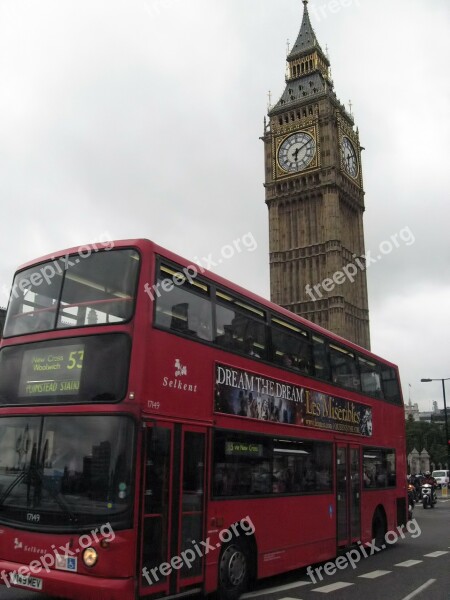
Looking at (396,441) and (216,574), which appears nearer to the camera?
(216,574)

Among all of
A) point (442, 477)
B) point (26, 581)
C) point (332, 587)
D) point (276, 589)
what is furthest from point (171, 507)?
point (442, 477)

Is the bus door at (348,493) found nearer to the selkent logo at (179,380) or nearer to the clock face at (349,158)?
the selkent logo at (179,380)

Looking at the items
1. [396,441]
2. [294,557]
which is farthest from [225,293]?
[396,441]

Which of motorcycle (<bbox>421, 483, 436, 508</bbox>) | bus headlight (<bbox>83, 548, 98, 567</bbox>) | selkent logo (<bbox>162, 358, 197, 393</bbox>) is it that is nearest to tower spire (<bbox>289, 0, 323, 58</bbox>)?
motorcycle (<bbox>421, 483, 436, 508</bbox>)

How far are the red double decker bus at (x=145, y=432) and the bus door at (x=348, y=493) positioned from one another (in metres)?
1.21

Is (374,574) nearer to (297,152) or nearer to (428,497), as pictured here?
(428,497)

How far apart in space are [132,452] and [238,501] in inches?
92.0

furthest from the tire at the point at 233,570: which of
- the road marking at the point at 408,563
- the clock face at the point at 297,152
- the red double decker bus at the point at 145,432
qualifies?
the clock face at the point at 297,152

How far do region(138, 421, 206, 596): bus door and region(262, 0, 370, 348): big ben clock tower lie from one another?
5720 centimetres

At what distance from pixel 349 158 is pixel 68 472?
70.2 m

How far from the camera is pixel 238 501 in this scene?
7.71m

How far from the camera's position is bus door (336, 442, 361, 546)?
1051cm

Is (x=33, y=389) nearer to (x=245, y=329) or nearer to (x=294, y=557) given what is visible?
(x=245, y=329)

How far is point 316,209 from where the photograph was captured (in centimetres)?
6781
